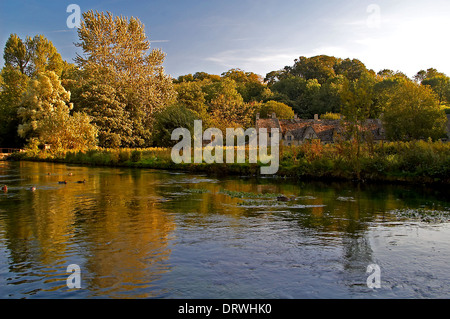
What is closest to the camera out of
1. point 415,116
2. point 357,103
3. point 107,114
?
point 357,103

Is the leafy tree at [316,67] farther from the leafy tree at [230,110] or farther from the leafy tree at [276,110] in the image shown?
the leafy tree at [230,110]

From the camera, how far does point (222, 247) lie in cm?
1159

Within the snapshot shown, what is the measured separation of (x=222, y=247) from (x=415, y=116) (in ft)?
187

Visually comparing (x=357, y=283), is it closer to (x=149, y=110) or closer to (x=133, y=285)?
(x=133, y=285)

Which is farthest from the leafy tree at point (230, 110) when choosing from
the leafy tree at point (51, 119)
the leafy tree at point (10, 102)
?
the leafy tree at point (10, 102)

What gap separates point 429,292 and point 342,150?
23081 mm

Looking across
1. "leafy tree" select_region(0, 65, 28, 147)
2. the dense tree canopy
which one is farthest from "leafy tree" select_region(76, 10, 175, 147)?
"leafy tree" select_region(0, 65, 28, 147)

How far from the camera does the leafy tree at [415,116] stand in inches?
2325

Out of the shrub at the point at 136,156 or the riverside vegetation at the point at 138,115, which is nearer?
the riverside vegetation at the point at 138,115

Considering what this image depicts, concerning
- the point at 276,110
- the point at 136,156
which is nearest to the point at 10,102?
the point at 136,156

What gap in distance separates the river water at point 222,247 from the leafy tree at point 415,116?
4253 centimetres

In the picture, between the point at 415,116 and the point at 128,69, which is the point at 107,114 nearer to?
the point at 128,69

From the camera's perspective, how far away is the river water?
8570 millimetres
